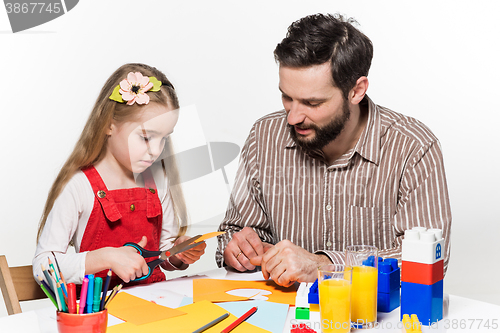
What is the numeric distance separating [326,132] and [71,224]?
72 cm

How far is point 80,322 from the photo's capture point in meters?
0.81

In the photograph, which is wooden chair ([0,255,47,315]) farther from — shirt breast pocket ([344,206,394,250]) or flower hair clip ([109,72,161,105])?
shirt breast pocket ([344,206,394,250])

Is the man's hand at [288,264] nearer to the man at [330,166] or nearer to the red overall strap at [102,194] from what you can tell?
the man at [330,166]

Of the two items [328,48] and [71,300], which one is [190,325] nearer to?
[71,300]

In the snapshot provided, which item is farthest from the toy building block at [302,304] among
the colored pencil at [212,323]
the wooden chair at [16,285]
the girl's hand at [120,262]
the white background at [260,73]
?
the white background at [260,73]

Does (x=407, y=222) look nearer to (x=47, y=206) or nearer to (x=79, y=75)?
(x=47, y=206)

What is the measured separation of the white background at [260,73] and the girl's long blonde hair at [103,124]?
657mm

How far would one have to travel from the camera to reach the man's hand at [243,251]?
53.3 inches

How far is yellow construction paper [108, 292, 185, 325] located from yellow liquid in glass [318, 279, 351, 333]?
0.94 ft

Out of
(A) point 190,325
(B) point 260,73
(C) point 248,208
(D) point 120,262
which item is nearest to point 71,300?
A: (A) point 190,325

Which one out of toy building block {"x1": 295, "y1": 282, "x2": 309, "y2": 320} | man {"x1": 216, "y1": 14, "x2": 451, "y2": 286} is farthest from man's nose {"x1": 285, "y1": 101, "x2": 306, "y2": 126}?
toy building block {"x1": 295, "y1": 282, "x2": 309, "y2": 320}

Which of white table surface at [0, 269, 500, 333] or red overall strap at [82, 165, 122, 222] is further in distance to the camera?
red overall strap at [82, 165, 122, 222]

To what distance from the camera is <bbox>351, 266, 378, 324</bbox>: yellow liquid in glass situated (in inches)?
38.4

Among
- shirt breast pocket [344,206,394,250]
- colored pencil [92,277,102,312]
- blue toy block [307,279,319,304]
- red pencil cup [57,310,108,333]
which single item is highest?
colored pencil [92,277,102,312]
